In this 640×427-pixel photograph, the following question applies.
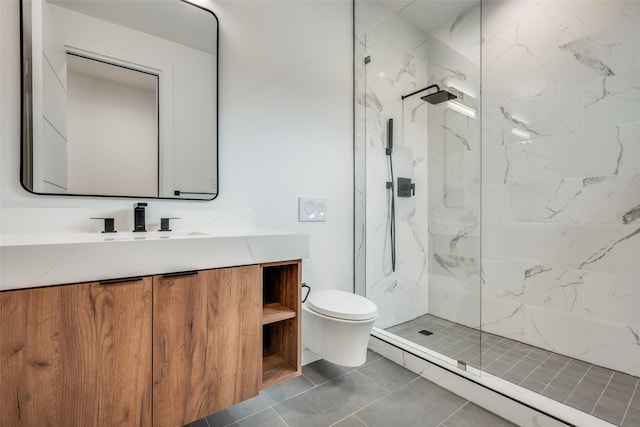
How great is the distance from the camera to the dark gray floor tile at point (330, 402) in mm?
1394

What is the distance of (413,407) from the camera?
148 centimetres

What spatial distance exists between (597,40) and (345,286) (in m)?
2.26

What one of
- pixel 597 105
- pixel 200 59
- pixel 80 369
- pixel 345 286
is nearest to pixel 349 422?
pixel 345 286

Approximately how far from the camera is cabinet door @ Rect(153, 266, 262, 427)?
0.95 m

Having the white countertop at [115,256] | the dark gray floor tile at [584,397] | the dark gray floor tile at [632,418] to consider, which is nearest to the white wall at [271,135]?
the white countertop at [115,256]

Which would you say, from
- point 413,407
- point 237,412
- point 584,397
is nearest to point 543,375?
point 584,397

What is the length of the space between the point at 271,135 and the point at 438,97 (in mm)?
1343

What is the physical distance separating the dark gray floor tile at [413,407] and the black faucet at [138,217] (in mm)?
1346

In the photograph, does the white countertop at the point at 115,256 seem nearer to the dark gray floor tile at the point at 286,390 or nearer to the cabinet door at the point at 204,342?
the cabinet door at the point at 204,342

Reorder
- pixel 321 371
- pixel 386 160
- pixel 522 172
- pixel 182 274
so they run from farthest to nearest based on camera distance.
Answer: pixel 386 160
pixel 522 172
pixel 321 371
pixel 182 274

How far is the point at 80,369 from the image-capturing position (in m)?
0.82

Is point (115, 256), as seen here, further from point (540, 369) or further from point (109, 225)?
point (540, 369)

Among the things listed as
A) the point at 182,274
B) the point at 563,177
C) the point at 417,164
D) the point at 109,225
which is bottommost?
the point at 182,274

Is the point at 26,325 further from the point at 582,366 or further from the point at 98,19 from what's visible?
the point at 582,366
